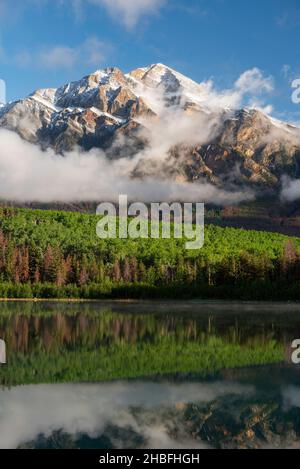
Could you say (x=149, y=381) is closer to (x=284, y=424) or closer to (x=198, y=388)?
(x=198, y=388)

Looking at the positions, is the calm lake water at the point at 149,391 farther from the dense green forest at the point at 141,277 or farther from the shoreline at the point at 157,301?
the dense green forest at the point at 141,277

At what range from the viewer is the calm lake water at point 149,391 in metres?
27.4

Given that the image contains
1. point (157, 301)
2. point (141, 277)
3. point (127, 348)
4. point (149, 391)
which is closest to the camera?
point (149, 391)

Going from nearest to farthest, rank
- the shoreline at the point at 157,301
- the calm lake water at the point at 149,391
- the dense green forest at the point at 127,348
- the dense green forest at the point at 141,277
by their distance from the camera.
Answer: the calm lake water at the point at 149,391 → the dense green forest at the point at 127,348 → the shoreline at the point at 157,301 → the dense green forest at the point at 141,277

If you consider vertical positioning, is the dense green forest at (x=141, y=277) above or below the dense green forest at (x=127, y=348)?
above

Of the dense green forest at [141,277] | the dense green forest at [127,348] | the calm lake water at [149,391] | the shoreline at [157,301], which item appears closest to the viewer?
the calm lake water at [149,391]

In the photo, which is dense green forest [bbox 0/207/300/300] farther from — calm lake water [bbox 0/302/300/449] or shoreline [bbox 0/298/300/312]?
calm lake water [bbox 0/302/300/449]

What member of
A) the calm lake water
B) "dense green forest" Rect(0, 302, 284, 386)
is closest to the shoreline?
"dense green forest" Rect(0, 302, 284, 386)

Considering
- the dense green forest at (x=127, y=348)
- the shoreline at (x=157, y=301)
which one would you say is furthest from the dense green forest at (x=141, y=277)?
the dense green forest at (x=127, y=348)

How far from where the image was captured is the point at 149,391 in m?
36.6

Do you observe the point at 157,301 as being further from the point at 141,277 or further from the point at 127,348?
the point at 127,348

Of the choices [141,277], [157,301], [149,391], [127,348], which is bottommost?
[157,301]

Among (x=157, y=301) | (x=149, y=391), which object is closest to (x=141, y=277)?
(x=157, y=301)
